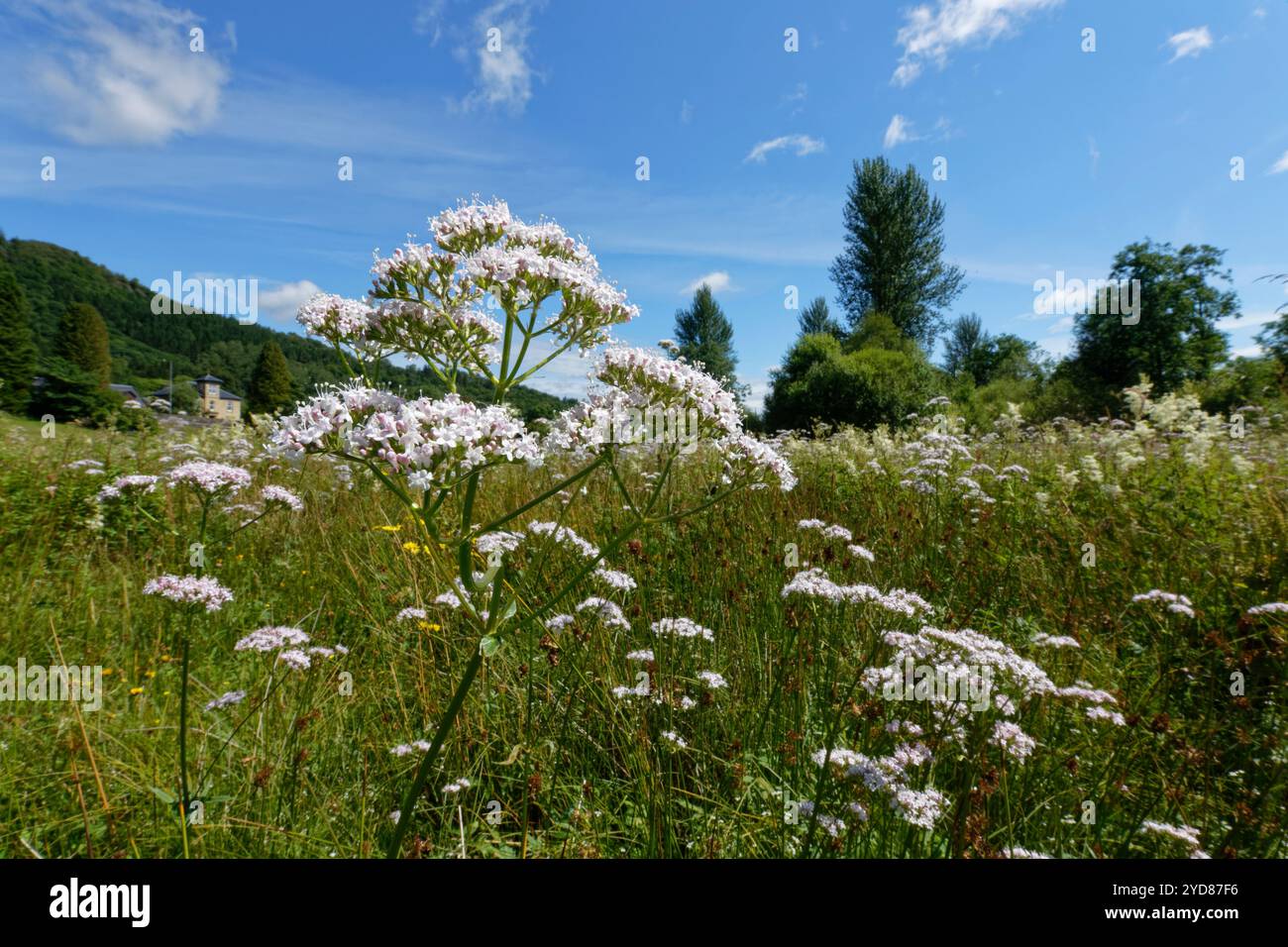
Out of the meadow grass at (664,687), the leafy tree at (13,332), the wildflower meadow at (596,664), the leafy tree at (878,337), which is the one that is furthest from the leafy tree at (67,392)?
the leafy tree at (878,337)

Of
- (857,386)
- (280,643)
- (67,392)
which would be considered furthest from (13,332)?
(280,643)

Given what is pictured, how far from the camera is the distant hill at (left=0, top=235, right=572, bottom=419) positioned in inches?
3756

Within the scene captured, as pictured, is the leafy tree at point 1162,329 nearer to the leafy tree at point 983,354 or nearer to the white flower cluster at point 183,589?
the leafy tree at point 983,354

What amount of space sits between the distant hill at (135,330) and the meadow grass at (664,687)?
9166 cm

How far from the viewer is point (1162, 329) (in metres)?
39.7

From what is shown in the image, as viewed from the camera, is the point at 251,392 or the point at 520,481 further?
the point at 251,392

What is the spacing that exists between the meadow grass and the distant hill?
301 ft

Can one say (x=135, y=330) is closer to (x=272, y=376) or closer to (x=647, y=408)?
(x=272, y=376)

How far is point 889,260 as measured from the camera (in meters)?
48.7

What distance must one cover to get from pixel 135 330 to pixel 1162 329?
186137 mm

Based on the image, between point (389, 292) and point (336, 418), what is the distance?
2.64 feet

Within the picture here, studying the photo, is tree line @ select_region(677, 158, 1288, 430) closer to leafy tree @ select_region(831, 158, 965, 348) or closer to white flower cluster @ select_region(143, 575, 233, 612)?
leafy tree @ select_region(831, 158, 965, 348)
